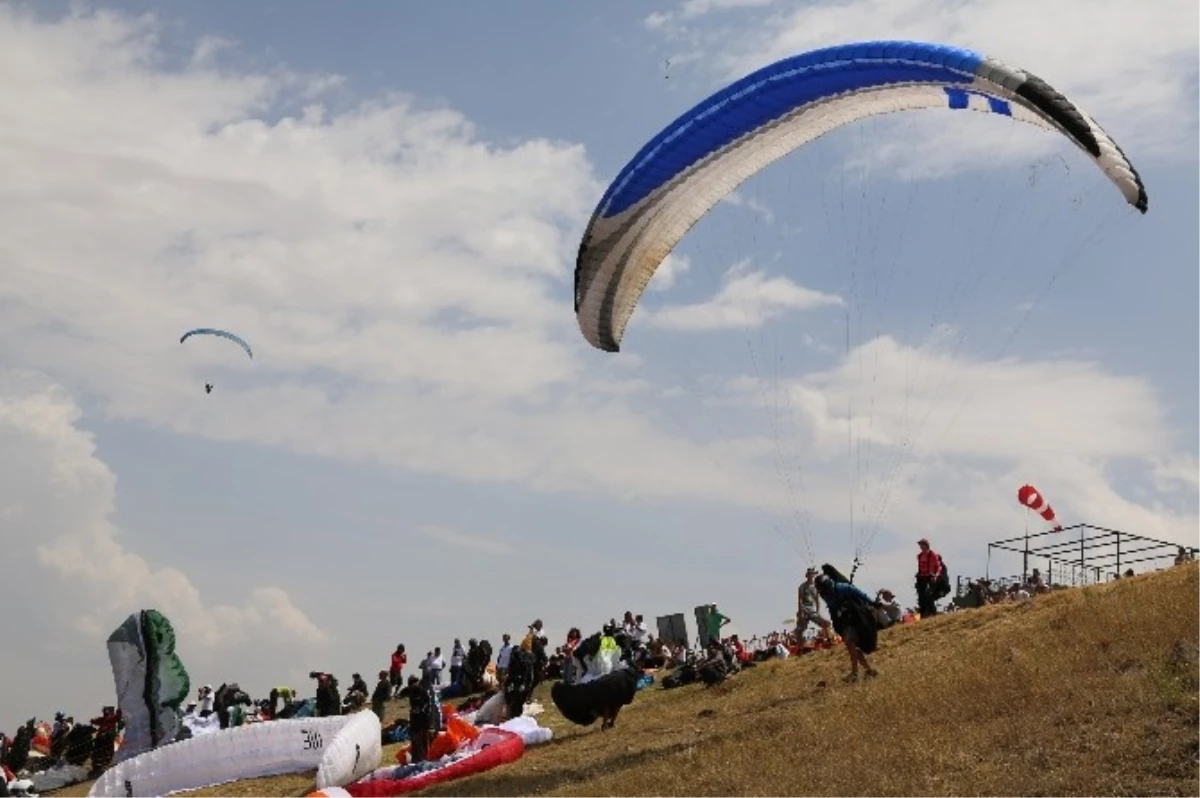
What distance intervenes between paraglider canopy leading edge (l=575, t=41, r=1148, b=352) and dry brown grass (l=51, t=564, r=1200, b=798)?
5.29 m

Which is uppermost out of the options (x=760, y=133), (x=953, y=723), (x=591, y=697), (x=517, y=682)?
(x=760, y=133)

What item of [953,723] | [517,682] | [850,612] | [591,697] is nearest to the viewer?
[953,723]

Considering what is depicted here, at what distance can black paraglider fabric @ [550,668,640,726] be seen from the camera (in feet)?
62.5

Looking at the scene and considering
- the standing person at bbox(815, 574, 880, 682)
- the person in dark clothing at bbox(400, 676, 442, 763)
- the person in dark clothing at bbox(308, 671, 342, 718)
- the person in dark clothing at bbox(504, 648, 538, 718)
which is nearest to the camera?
the standing person at bbox(815, 574, 880, 682)

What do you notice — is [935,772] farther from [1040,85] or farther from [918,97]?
[918,97]

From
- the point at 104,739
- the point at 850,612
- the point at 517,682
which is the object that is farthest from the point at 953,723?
the point at 104,739

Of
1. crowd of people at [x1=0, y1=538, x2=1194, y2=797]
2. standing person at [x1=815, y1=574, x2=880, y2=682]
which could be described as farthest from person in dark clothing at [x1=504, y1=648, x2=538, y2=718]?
standing person at [x1=815, y1=574, x2=880, y2=682]

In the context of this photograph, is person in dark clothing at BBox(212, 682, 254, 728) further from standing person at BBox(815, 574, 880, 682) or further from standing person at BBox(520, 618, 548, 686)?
standing person at BBox(815, 574, 880, 682)

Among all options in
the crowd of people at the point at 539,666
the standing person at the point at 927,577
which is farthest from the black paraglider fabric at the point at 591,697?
the standing person at the point at 927,577

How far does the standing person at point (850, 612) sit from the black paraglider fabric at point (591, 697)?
3.46 m

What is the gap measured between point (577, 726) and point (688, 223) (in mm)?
7912

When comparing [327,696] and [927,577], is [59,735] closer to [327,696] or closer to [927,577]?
[327,696]

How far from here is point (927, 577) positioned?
23.7 meters

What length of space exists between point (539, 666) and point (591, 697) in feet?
21.8
